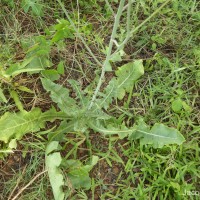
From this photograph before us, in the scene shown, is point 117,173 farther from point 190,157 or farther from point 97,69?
point 97,69

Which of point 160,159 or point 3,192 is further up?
point 3,192

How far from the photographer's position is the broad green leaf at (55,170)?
5.82 feet

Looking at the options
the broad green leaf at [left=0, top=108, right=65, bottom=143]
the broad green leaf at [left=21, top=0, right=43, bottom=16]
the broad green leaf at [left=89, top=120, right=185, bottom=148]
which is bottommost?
the broad green leaf at [left=89, top=120, right=185, bottom=148]

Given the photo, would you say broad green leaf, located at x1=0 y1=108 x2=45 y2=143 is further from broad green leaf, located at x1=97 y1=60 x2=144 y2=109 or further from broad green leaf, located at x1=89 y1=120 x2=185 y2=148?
broad green leaf, located at x1=97 y1=60 x2=144 y2=109

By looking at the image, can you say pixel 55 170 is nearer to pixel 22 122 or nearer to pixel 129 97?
pixel 22 122

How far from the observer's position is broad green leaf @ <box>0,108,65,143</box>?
Answer: 1.87 meters

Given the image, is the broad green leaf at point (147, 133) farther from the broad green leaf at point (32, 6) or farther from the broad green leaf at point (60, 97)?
the broad green leaf at point (32, 6)

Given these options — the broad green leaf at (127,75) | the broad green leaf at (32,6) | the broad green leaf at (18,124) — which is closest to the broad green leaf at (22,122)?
the broad green leaf at (18,124)

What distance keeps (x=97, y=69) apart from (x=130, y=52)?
0.89ft

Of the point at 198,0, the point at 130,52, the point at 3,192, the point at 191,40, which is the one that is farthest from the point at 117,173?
the point at 198,0

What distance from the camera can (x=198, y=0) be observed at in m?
2.60

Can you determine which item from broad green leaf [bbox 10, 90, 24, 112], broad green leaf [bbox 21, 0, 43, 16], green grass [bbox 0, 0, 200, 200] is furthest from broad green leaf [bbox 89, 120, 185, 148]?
broad green leaf [bbox 21, 0, 43, 16]

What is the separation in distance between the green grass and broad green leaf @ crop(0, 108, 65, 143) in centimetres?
8

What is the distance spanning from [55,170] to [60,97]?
0.38m
